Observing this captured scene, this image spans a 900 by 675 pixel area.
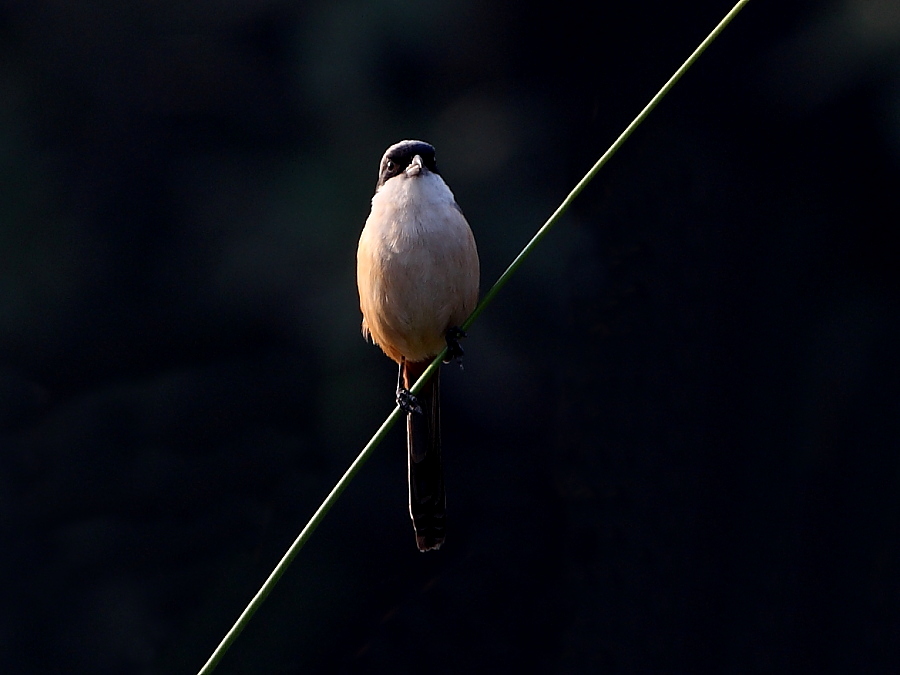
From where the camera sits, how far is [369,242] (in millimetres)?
2016

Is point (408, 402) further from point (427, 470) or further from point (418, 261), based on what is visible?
point (418, 261)

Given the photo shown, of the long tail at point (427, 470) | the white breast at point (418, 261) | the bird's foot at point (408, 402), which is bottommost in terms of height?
the long tail at point (427, 470)

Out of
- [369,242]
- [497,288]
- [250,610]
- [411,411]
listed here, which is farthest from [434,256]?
[250,610]

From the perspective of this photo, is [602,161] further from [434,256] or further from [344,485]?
[434,256]

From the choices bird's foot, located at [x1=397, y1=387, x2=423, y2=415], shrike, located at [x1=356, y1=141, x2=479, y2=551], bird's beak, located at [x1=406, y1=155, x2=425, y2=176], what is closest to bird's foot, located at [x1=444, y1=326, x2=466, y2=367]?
shrike, located at [x1=356, y1=141, x2=479, y2=551]

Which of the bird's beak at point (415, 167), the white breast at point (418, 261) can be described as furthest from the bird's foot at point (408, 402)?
the bird's beak at point (415, 167)

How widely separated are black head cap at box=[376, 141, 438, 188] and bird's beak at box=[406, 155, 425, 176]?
1.2 inches

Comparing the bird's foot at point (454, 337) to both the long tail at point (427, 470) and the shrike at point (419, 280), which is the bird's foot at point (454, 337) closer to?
the shrike at point (419, 280)

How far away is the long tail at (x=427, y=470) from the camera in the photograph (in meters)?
2.10

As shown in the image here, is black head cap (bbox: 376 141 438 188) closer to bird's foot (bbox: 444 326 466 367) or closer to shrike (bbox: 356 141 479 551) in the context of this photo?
shrike (bbox: 356 141 479 551)

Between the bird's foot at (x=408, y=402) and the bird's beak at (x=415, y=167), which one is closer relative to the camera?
A: the bird's beak at (x=415, y=167)

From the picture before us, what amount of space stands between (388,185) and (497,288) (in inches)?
28.7

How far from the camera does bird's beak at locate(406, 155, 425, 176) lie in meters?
1.94

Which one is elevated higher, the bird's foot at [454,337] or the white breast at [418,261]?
the white breast at [418,261]
